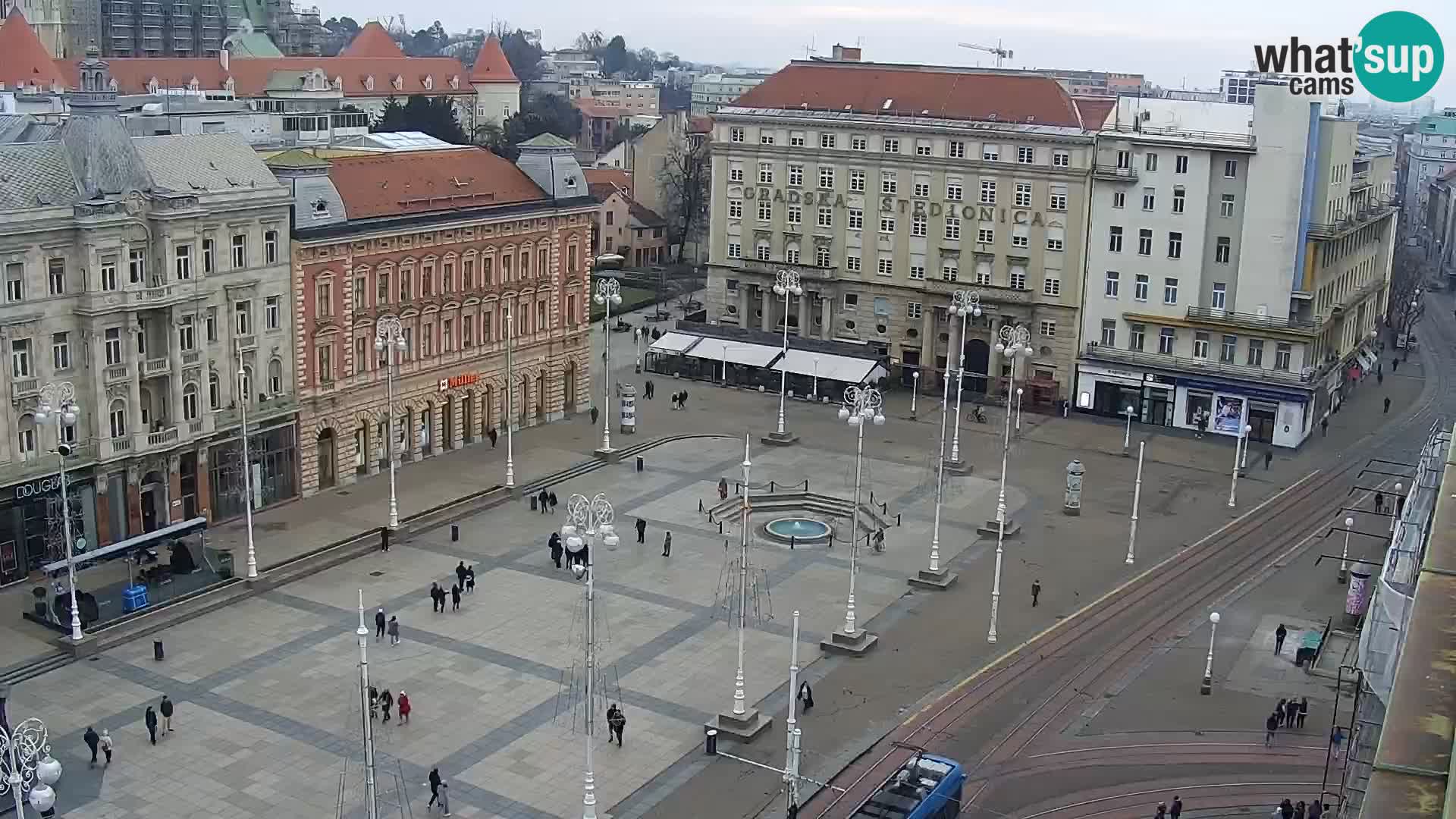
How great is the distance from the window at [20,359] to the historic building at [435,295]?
1389 cm

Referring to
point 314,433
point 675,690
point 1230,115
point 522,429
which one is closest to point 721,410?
point 522,429

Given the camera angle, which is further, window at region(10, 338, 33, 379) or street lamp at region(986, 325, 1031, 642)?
window at region(10, 338, 33, 379)

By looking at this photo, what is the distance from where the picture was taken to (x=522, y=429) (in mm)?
84812

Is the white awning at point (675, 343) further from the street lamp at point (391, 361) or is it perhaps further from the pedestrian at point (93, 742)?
the pedestrian at point (93, 742)

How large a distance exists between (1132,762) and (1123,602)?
1537 centimetres

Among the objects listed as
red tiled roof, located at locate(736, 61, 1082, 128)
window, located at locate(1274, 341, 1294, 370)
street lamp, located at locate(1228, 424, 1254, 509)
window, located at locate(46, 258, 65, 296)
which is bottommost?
street lamp, located at locate(1228, 424, 1254, 509)

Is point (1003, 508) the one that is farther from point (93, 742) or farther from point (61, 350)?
point (61, 350)

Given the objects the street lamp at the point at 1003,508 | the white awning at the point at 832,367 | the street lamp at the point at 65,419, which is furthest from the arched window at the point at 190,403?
the white awning at the point at 832,367

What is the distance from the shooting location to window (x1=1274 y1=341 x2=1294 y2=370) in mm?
86562

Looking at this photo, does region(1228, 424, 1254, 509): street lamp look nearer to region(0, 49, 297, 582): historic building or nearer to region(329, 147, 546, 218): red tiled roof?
region(329, 147, 546, 218): red tiled roof

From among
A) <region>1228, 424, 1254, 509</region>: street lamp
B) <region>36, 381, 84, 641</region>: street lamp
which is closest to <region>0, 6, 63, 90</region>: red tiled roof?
<region>36, 381, 84, 641</region>: street lamp

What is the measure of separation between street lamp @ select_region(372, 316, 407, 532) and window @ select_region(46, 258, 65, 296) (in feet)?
42.7

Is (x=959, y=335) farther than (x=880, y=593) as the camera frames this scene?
Yes

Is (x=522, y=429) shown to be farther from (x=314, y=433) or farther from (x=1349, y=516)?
(x=1349, y=516)
